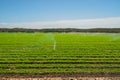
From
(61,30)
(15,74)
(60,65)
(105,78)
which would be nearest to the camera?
(105,78)

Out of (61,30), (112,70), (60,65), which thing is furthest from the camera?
(61,30)

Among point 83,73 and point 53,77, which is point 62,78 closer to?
point 53,77

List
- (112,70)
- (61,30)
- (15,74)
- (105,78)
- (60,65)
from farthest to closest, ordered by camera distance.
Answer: (61,30) < (60,65) < (112,70) < (15,74) < (105,78)

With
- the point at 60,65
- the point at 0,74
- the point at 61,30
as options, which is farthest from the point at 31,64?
the point at 61,30

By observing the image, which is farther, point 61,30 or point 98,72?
point 61,30

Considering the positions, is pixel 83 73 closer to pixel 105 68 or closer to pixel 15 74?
pixel 105 68

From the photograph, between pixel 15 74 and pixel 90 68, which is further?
pixel 90 68

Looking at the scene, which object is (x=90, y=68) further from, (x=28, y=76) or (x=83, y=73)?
(x=28, y=76)

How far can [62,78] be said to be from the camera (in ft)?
34.6

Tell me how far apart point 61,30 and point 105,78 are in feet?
384

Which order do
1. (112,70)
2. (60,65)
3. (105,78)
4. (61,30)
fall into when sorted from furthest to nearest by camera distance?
(61,30)
(60,65)
(112,70)
(105,78)

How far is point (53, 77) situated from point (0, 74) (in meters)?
2.68

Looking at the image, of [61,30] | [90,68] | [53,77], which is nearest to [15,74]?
[53,77]

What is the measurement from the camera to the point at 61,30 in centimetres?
12738
